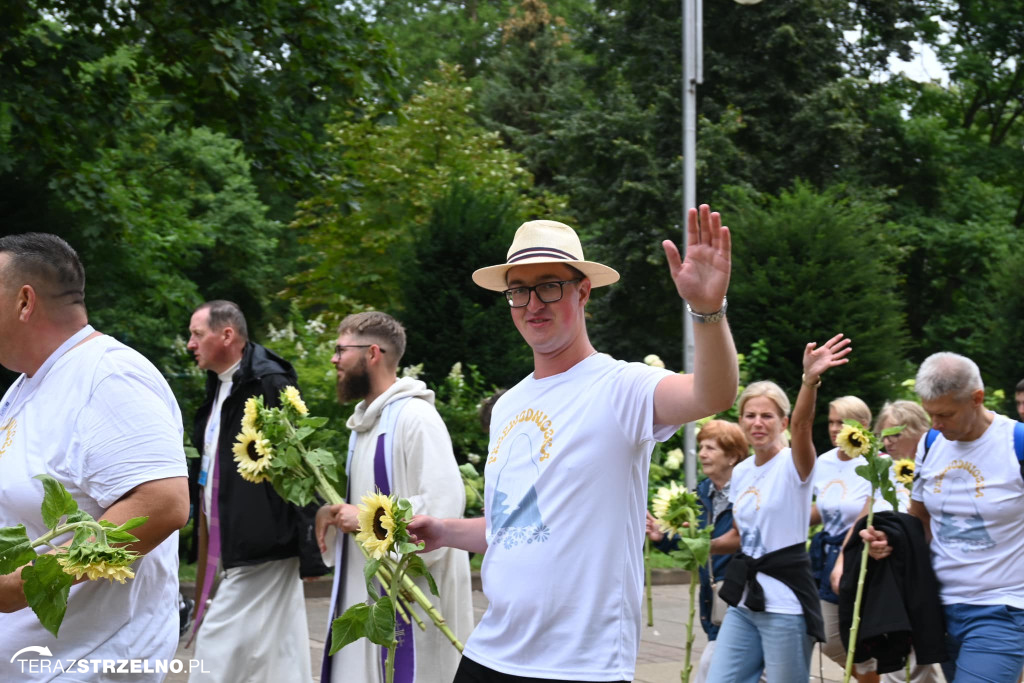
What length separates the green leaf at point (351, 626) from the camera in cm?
370

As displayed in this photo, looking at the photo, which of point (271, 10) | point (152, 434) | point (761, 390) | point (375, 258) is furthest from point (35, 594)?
point (375, 258)

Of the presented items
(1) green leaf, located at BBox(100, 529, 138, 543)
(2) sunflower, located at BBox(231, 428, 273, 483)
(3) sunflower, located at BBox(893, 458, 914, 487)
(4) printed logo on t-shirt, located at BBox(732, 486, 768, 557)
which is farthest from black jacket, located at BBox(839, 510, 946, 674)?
(1) green leaf, located at BBox(100, 529, 138, 543)

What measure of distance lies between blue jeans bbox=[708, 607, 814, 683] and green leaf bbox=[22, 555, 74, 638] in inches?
150

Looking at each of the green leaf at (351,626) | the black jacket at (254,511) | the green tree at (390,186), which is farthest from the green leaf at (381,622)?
the green tree at (390,186)

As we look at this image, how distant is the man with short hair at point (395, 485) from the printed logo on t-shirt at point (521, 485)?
1.68 meters

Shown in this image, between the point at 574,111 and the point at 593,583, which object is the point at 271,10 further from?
the point at 574,111

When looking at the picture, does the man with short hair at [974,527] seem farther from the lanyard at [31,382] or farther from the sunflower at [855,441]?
the lanyard at [31,382]

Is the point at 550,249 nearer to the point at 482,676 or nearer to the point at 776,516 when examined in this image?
the point at 482,676

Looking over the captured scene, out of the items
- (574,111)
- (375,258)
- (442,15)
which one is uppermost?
(442,15)

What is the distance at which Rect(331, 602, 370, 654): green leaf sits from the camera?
12.1 feet

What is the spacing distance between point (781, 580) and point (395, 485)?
1902mm

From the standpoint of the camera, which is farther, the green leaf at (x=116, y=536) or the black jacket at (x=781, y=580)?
the black jacket at (x=781, y=580)

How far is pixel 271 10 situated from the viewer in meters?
12.6

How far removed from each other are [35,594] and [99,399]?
2.64ft
